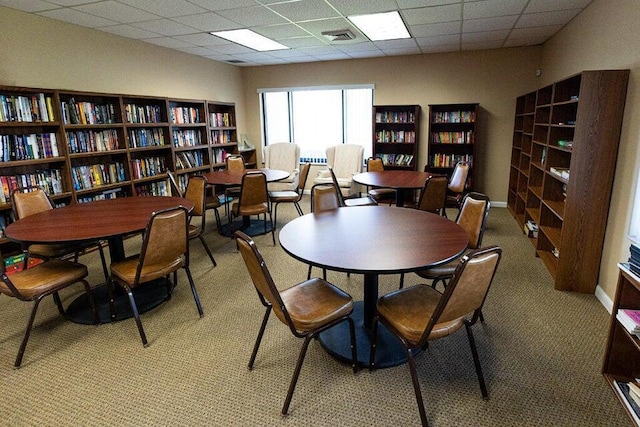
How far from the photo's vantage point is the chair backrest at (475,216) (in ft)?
8.22

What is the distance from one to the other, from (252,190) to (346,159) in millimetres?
2600

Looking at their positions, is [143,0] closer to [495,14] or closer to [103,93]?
[103,93]

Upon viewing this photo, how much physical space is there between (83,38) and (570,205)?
17.2 ft

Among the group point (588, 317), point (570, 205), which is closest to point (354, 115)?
point (570, 205)

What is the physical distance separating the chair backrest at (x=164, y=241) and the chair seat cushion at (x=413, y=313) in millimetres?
1421

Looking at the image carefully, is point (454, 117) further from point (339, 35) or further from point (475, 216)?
point (475, 216)

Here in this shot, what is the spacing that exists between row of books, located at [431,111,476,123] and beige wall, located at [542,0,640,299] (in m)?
2.33

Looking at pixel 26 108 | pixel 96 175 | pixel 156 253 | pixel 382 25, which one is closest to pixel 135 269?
pixel 156 253

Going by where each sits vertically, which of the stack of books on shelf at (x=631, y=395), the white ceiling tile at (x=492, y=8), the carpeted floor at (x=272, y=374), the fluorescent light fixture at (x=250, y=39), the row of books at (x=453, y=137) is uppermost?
the fluorescent light fixture at (x=250, y=39)

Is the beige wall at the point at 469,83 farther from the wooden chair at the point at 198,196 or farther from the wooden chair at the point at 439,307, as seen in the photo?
the wooden chair at the point at 439,307

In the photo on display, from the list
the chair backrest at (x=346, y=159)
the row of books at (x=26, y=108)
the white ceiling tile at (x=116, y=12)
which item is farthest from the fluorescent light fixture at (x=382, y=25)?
the row of books at (x=26, y=108)

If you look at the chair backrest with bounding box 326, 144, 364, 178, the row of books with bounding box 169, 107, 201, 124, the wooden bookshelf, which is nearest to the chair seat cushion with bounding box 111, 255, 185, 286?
the wooden bookshelf

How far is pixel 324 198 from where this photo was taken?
3.13 metres

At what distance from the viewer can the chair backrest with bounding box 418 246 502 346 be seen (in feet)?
4.91
